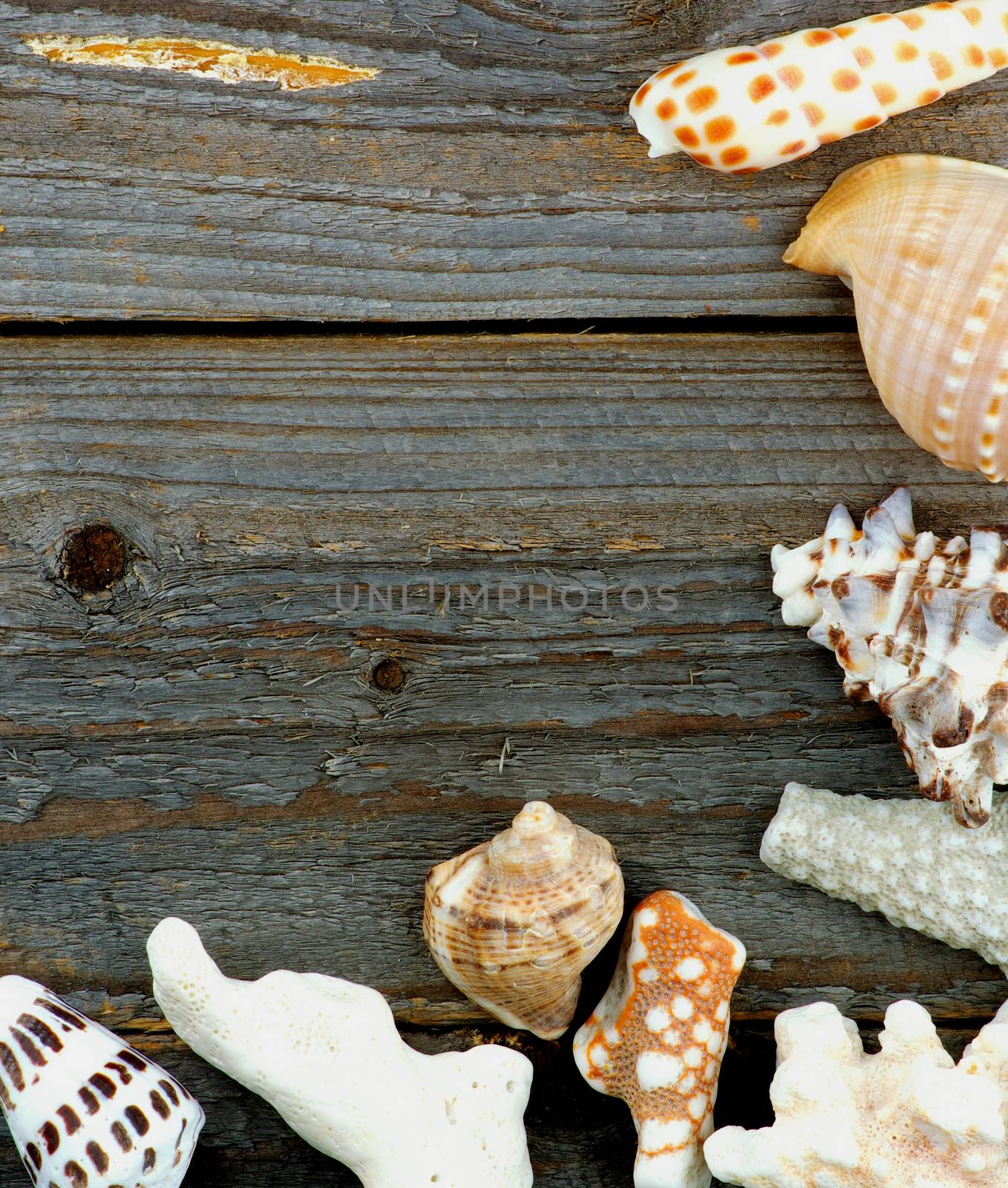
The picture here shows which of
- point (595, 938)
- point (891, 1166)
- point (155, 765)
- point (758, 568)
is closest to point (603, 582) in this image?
point (758, 568)

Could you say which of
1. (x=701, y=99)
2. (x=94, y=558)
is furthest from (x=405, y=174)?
(x=94, y=558)

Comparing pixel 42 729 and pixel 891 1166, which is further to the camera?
pixel 42 729

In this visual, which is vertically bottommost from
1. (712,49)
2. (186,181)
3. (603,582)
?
(603,582)

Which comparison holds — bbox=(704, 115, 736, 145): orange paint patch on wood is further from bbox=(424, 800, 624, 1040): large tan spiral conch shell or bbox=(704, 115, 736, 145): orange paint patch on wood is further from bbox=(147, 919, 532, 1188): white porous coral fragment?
bbox=(147, 919, 532, 1188): white porous coral fragment

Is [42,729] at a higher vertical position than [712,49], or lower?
lower

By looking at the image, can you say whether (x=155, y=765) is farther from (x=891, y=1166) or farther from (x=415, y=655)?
(x=891, y=1166)

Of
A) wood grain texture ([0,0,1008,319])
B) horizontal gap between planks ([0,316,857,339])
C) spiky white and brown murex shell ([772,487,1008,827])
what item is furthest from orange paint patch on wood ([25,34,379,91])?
spiky white and brown murex shell ([772,487,1008,827])
